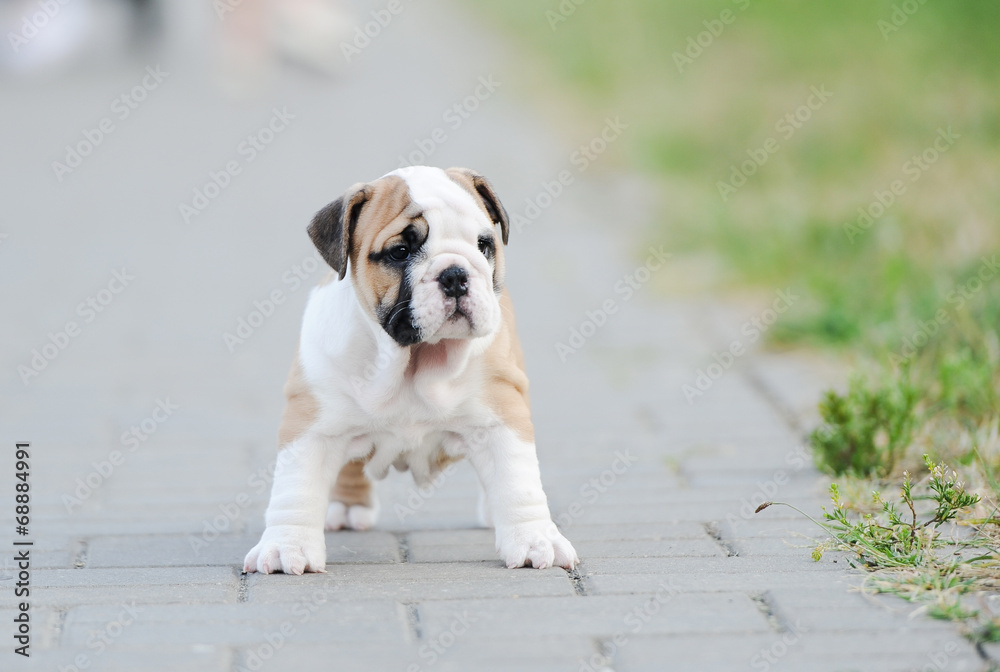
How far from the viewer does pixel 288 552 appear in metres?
3.67

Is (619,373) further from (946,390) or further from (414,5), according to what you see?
(414,5)

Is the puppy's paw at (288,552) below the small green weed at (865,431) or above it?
below

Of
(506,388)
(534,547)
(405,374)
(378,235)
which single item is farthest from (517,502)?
(378,235)

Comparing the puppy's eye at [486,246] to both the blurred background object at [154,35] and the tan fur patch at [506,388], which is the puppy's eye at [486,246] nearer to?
the tan fur patch at [506,388]

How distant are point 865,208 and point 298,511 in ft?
20.3

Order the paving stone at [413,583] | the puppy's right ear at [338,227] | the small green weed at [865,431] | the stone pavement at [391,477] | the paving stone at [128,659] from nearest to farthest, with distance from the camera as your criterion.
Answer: the paving stone at [128,659] < the stone pavement at [391,477] < the paving stone at [413,583] < the puppy's right ear at [338,227] < the small green weed at [865,431]

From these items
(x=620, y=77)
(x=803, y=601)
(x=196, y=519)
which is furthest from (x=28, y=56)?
(x=803, y=601)

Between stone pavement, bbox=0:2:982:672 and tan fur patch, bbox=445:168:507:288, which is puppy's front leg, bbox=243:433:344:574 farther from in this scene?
tan fur patch, bbox=445:168:507:288

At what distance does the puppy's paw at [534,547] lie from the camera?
370 cm

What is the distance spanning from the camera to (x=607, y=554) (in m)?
3.90

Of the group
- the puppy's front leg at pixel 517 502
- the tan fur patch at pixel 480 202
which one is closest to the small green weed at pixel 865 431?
the puppy's front leg at pixel 517 502

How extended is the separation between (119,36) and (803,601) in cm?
1923

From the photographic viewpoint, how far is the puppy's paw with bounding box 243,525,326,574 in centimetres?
366

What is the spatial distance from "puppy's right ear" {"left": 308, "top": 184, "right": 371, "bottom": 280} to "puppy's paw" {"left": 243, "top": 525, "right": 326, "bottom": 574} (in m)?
0.79
